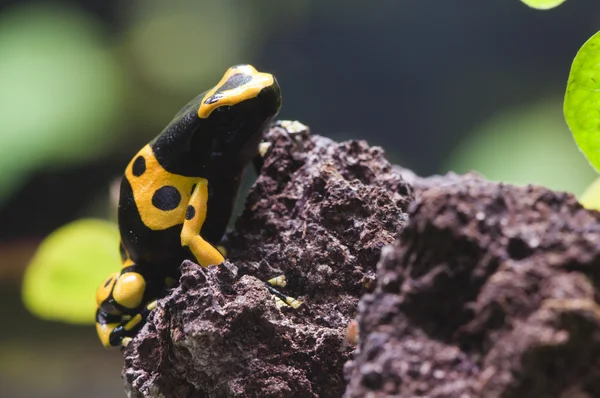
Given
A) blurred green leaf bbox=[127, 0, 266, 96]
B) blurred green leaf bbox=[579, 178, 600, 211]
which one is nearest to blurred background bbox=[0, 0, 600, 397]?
blurred green leaf bbox=[127, 0, 266, 96]

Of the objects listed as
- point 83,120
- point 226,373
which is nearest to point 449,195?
point 226,373

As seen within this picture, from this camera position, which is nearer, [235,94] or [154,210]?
[235,94]

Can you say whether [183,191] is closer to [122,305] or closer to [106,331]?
[122,305]

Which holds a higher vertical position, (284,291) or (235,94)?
(235,94)

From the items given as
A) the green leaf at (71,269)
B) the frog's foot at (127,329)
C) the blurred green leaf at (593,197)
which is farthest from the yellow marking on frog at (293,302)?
the green leaf at (71,269)

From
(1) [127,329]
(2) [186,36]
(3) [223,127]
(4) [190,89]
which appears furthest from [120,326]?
(2) [186,36]

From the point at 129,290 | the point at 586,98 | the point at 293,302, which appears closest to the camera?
the point at 586,98
